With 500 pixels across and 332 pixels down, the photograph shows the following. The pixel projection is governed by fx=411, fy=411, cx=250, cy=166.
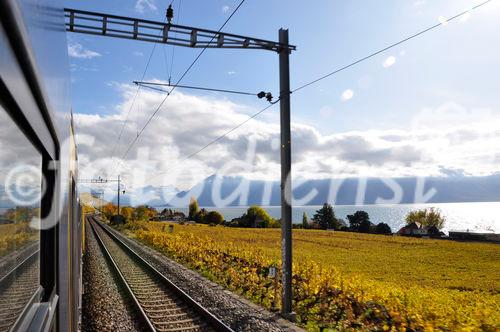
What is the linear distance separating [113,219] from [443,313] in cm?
6976

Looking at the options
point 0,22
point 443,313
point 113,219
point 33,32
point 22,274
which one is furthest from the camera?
point 113,219

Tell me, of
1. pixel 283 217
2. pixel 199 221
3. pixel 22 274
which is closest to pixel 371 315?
pixel 283 217

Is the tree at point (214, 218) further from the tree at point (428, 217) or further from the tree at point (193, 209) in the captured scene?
the tree at point (428, 217)

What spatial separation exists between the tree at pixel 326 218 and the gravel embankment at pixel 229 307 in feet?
342

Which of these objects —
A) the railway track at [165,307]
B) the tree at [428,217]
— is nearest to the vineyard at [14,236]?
the railway track at [165,307]

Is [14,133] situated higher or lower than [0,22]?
lower

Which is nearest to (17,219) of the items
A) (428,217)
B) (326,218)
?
(326,218)

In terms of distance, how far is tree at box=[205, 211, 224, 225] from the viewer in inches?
4296

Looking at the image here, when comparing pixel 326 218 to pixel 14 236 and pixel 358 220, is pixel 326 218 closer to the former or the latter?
pixel 358 220

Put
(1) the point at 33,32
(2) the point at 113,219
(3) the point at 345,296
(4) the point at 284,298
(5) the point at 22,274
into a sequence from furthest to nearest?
(2) the point at 113,219 → (3) the point at 345,296 → (4) the point at 284,298 → (5) the point at 22,274 → (1) the point at 33,32

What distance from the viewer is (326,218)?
118562 millimetres

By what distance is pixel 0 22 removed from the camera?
940 mm

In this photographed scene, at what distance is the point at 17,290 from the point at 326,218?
120 metres

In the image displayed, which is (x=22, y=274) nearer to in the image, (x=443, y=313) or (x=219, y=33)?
(x=219, y=33)
